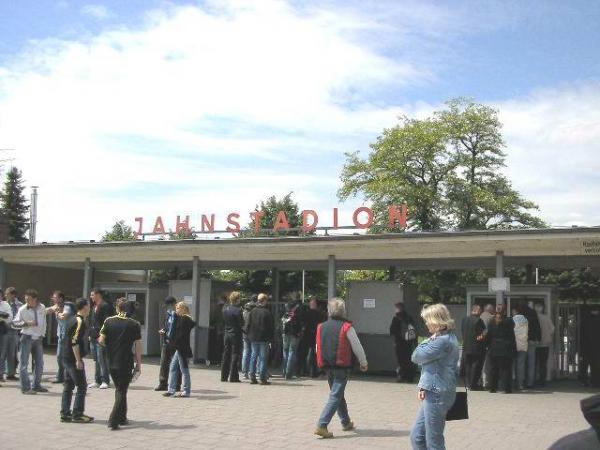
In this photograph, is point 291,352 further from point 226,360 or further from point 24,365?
point 24,365

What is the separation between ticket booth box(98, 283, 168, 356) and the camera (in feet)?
64.9

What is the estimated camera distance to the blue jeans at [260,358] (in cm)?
1362

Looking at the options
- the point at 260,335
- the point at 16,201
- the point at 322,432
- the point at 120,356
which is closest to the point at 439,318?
the point at 322,432

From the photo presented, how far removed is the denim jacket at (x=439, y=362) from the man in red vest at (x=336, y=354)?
6.94 feet

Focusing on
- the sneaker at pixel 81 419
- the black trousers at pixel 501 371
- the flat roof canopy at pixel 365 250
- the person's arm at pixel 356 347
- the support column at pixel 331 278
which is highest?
the flat roof canopy at pixel 365 250

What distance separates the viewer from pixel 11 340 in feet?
41.6

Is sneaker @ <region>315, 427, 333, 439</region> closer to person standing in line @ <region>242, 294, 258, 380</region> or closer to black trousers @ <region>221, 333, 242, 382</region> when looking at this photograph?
black trousers @ <region>221, 333, 242, 382</region>

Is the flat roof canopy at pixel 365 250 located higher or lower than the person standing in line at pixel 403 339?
higher

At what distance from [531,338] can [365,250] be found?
3873 mm

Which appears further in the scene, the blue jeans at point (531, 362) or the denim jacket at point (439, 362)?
the blue jeans at point (531, 362)

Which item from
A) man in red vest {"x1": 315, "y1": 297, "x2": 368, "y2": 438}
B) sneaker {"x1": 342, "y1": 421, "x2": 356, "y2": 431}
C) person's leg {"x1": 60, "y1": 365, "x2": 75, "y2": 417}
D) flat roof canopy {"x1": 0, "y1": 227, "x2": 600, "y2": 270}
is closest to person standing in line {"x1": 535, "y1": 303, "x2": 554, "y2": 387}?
flat roof canopy {"x1": 0, "y1": 227, "x2": 600, "y2": 270}

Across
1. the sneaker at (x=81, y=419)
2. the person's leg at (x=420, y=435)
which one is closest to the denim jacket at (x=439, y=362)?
the person's leg at (x=420, y=435)

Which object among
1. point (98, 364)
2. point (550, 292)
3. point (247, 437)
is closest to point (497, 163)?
point (550, 292)

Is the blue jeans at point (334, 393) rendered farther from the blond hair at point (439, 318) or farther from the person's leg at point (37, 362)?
the person's leg at point (37, 362)
